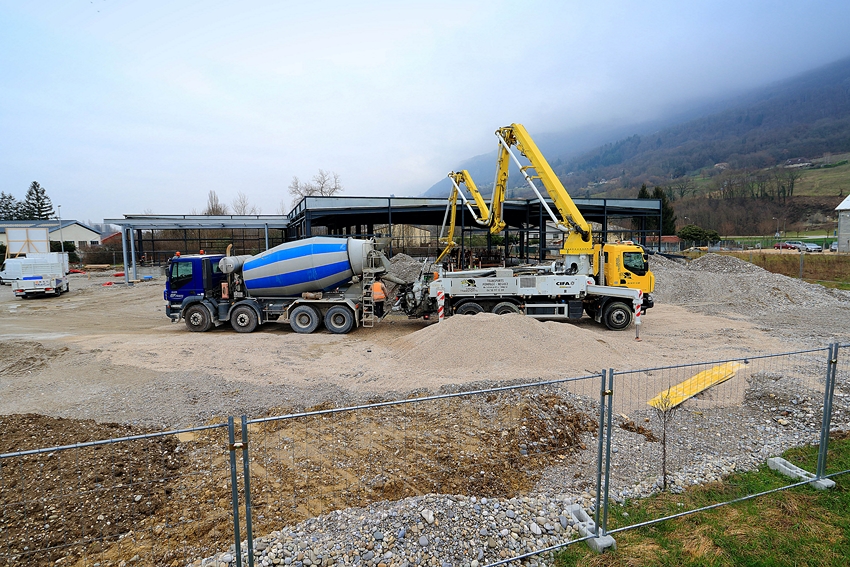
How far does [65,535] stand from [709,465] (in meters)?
7.04

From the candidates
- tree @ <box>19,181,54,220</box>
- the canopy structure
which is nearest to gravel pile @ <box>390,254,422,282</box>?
the canopy structure

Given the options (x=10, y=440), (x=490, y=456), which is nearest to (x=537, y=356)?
(x=490, y=456)

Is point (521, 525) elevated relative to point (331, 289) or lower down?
lower down

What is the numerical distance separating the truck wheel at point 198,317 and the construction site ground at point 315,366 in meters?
0.49

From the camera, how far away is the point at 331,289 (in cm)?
1559

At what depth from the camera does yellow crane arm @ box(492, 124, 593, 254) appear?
52.6ft

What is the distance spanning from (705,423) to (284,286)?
12.3 metres

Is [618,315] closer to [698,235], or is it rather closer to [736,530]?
[736,530]

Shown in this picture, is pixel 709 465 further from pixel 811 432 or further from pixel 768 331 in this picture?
pixel 768 331

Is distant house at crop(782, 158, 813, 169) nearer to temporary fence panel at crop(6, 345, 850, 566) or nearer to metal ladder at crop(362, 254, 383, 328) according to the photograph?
metal ladder at crop(362, 254, 383, 328)

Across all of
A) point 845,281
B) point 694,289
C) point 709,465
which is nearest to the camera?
point 709,465

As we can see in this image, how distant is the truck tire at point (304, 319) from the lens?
50.2 ft

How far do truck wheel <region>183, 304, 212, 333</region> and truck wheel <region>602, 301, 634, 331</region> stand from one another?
44.0 ft

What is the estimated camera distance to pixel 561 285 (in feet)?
49.7
